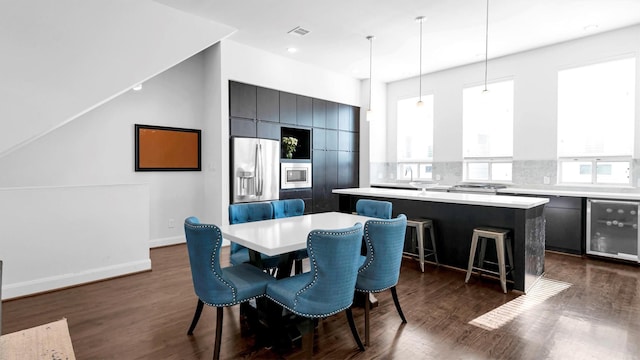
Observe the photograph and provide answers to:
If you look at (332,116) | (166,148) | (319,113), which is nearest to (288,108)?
(319,113)

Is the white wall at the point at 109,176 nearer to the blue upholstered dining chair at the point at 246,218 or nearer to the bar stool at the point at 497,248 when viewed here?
the blue upholstered dining chair at the point at 246,218

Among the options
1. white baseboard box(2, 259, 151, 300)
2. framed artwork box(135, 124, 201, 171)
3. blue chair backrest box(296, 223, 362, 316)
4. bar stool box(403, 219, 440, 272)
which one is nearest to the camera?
blue chair backrest box(296, 223, 362, 316)

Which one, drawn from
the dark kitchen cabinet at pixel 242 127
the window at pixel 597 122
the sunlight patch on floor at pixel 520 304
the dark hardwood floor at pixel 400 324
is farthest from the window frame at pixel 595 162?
the dark kitchen cabinet at pixel 242 127

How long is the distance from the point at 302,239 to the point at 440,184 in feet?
16.9

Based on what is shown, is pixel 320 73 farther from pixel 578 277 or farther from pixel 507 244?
pixel 578 277

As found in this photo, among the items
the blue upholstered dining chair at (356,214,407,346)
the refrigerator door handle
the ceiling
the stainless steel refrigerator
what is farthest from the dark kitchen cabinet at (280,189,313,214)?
the blue upholstered dining chair at (356,214,407,346)

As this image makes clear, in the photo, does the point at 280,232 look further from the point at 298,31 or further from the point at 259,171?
the point at 298,31

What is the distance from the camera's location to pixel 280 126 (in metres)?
6.12

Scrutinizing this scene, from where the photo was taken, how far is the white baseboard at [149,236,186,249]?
17.5 feet

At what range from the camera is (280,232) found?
2730 mm

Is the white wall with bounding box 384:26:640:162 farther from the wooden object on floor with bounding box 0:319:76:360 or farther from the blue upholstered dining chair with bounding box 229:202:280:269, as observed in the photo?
the wooden object on floor with bounding box 0:319:76:360

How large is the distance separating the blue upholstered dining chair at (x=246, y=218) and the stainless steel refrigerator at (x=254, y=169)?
1.94 meters

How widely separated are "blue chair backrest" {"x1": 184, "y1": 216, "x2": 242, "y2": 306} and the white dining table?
26 centimetres

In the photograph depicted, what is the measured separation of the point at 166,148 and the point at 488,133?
18.6 ft
